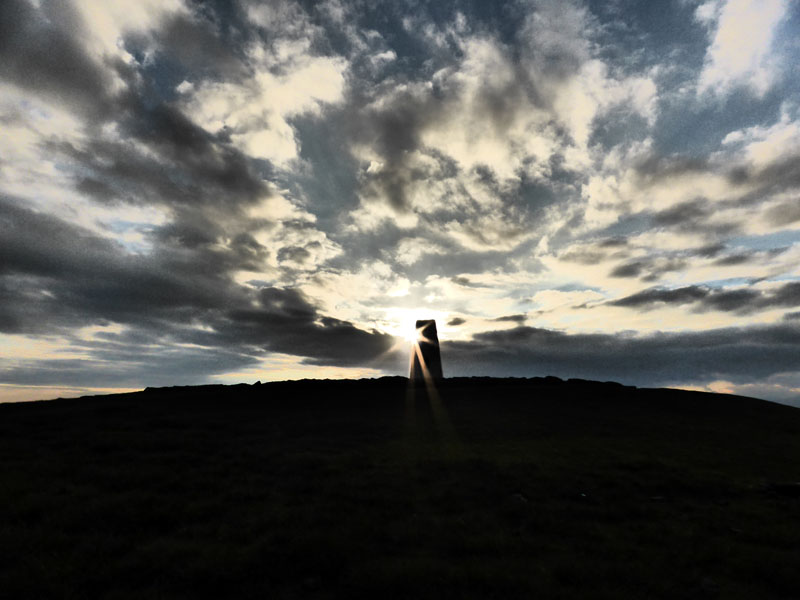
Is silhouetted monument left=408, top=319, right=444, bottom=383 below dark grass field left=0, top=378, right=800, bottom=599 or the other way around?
the other way around

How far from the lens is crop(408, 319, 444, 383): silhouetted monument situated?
188ft

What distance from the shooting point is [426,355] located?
57.7m

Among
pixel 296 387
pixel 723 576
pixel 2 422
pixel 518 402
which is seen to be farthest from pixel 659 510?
pixel 296 387

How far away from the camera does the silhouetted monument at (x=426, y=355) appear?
57203mm

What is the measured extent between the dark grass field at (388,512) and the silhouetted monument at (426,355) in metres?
29.2

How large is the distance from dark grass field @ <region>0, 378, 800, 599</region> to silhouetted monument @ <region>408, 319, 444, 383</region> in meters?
29.2

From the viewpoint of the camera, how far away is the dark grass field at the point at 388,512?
7785 mm

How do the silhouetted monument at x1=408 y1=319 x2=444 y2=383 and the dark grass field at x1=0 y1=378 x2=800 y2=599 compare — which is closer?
the dark grass field at x1=0 y1=378 x2=800 y2=599

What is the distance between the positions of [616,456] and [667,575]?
535 inches

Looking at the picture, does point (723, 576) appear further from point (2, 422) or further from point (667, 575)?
point (2, 422)

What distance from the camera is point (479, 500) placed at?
13.2 metres

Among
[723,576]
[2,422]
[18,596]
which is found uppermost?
[2,422]

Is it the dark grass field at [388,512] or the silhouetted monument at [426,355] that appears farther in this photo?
the silhouetted monument at [426,355]

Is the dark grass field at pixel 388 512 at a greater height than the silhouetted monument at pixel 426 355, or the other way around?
the silhouetted monument at pixel 426 355
